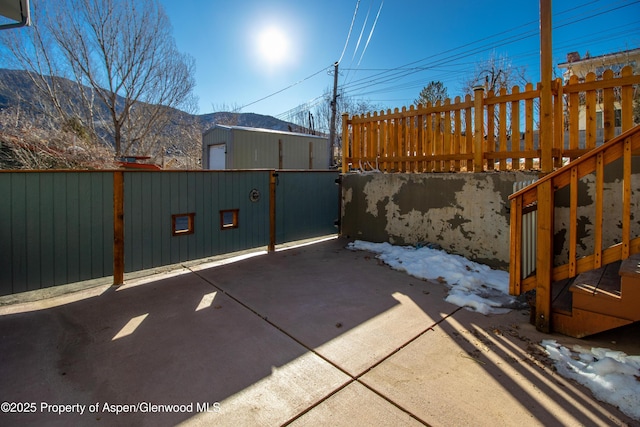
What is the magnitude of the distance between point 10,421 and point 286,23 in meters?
8.21

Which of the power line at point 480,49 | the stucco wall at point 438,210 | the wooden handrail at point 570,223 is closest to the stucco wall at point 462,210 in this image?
the stucco wall at point 438,210

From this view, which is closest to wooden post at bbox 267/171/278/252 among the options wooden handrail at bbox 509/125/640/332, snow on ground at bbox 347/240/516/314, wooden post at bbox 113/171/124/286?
snow on ground at bbox 347/240/516/314

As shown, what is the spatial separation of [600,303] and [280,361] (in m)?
2.02

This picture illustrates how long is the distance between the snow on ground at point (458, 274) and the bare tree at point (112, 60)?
1106 centimetres

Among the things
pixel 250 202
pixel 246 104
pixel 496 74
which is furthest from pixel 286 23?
pixel 246 104

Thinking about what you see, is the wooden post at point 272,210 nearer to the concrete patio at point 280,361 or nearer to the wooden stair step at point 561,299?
the concrete patio at point 280,361

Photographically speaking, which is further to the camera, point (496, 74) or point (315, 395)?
point (496, 74)

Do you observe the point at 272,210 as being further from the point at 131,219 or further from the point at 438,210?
the point at 438,210

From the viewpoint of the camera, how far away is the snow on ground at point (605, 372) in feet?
4.85

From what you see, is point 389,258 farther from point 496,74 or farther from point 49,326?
point 496,74

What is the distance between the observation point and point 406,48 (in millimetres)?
11727

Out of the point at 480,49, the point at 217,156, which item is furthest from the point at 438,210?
the point at 480,49

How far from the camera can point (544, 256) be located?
220 centimetres

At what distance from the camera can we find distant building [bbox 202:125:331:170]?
9742 mm
